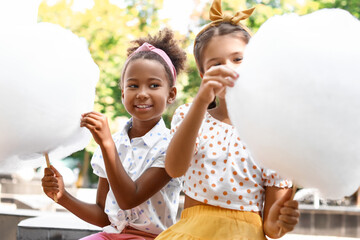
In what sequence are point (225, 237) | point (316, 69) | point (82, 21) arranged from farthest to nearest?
point (82, 21)
point (225, 237)
point (316, 69)

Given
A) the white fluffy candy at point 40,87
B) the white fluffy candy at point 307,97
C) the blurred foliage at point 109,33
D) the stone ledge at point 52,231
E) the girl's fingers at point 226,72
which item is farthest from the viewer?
the blurred foliage at point 109,33

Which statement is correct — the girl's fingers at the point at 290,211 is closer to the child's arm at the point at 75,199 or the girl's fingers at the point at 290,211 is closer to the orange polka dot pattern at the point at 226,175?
the orange polka dot pattern at the point at 226,175

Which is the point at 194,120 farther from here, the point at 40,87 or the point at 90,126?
the point at 40,87

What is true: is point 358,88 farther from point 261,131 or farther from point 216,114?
point 216,114

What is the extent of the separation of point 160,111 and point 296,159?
0.94 m

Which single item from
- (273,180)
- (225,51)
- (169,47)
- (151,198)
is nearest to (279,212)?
(273,180)

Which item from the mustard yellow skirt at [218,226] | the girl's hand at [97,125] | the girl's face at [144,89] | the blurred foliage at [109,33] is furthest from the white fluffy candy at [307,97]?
the blurred foliage at [109,33]

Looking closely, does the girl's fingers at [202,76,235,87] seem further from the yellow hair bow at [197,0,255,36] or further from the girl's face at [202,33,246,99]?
the yellow hair bow at [197,0,255,36]

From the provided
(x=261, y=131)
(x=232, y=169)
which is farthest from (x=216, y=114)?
(x=261, y=131)

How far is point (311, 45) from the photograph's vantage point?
56.4 inches

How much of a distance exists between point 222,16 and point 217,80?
58 cm

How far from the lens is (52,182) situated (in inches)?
85.4

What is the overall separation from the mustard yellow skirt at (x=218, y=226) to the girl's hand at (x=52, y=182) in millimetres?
578

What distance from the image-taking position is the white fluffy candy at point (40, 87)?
1762 mm
